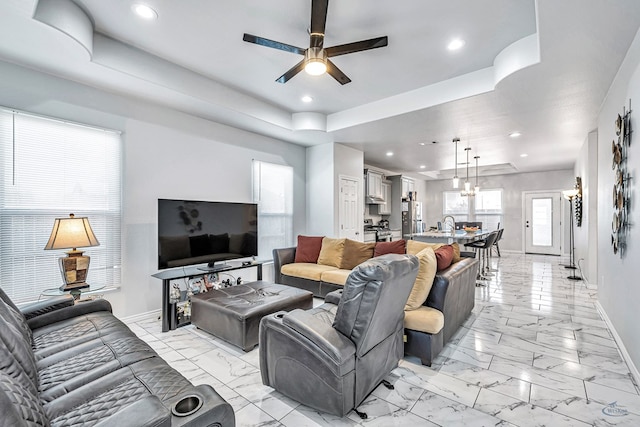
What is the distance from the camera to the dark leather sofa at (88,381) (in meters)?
0.95

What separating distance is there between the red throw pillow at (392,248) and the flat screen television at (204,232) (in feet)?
6.07

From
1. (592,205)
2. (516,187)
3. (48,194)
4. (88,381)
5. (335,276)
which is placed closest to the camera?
(88,381)

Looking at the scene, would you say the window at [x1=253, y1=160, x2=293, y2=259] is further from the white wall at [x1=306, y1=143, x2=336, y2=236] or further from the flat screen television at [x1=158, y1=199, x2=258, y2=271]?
the flat screen television at [x1=158, y1=199, x2=258, y2=271]

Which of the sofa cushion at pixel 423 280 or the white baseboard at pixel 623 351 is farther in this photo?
the sofa cushion at pixel 423 280

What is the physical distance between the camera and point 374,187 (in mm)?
7980

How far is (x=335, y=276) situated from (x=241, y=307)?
1.54 m

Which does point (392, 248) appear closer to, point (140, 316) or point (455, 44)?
point (455, 44)

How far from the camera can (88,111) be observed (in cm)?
327

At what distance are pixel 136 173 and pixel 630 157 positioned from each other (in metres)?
A: 5.02

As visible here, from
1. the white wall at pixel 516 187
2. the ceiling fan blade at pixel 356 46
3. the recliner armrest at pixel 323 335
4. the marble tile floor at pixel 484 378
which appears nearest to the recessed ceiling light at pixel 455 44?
the ceiling fan blade at pixel 356 46

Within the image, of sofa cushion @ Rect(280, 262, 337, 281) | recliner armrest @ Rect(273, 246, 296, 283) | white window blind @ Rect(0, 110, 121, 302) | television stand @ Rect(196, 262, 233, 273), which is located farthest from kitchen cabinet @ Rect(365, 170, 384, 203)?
white window blind @ Rect(0, 110, 121, 302)

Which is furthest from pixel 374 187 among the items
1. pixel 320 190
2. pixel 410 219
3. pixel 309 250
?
pixel 309 250

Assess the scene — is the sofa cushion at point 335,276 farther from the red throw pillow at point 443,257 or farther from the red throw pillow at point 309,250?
the red throw pillow at point 443,257

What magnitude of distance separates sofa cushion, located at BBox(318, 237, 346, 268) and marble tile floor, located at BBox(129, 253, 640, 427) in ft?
6.12
